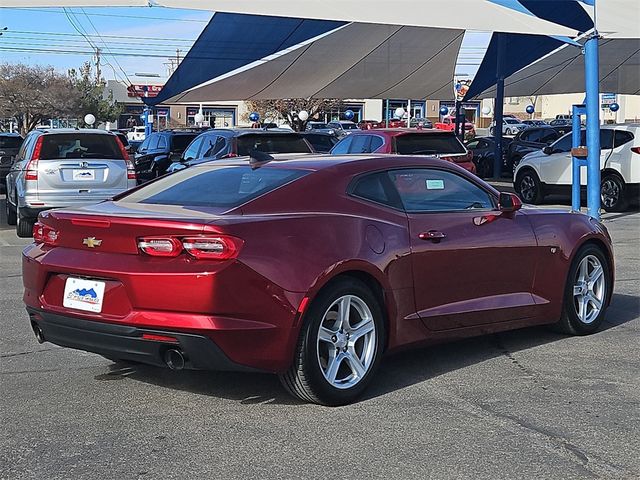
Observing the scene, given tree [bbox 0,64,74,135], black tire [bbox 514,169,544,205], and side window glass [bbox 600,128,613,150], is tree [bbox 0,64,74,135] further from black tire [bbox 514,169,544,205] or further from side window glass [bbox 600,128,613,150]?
side window glass [bbox 600,128,613,150]

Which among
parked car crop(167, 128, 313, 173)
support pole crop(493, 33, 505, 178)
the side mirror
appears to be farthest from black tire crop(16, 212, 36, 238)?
support pole crop(493, 33, 505, 178)

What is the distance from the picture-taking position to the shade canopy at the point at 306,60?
A: 2298 cm

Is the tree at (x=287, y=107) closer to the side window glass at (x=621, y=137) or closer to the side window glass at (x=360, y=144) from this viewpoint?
the side window glass at (x=621, y=137)

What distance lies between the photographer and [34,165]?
12883 mm

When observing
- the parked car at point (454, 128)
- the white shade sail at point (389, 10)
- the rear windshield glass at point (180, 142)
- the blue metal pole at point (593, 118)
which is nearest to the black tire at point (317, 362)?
the white shade sail at point (389, 10)

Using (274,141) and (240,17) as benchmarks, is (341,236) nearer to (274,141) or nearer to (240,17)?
(274,141)

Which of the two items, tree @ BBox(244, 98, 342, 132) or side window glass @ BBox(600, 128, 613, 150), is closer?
side window glass @ BBox(600, 128, 613, 150)

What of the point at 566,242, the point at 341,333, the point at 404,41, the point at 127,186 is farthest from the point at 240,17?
the point at 341,333

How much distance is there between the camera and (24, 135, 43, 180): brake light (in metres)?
12.8

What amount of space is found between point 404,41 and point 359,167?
69.7 ft

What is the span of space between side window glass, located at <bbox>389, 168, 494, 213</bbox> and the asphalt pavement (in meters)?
1.08

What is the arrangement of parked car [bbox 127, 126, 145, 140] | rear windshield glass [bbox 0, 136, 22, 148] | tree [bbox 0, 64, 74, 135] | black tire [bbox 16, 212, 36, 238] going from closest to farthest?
black tire [bbox 16, 212, 36, 238] < rear windshield glass [bbox 0, 136, 22, 148] < tree [bbox 0, 64, 74, 135] < parked car [bbox 127, 126, 145, 140]

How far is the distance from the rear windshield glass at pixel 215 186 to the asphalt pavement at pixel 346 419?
1.15m

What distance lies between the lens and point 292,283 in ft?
15.7
